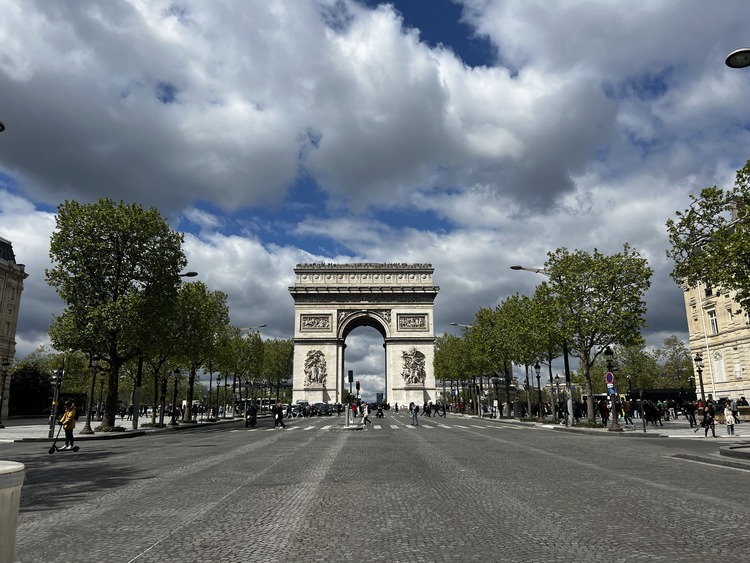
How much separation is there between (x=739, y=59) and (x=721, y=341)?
4214 centimetres

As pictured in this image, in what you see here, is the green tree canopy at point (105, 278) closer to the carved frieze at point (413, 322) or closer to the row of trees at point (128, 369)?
the row of trees at point (128, 369)

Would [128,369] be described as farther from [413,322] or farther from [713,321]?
[713,321]

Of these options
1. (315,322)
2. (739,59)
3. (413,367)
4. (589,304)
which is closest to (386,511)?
(739,59)

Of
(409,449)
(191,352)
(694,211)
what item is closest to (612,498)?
(409,449)

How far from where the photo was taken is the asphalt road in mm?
5742

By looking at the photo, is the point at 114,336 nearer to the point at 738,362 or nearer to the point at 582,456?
the point at 582,456

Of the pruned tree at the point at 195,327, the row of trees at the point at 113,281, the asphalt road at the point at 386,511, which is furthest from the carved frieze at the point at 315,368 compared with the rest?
the asphalt road at the point at 386,511

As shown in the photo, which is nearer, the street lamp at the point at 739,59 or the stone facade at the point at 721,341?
A: the street lamp at the point at 739,59

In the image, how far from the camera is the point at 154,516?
24.7 feet

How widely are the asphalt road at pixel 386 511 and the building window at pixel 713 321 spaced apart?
1556 inches

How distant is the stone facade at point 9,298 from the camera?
57.2m

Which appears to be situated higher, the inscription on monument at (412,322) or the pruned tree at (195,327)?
the inscription on monument at (412,322)

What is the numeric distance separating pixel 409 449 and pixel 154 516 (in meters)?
11.6

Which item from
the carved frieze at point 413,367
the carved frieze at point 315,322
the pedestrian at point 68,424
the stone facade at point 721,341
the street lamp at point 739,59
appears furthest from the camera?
the carved frieze at point 315,322
